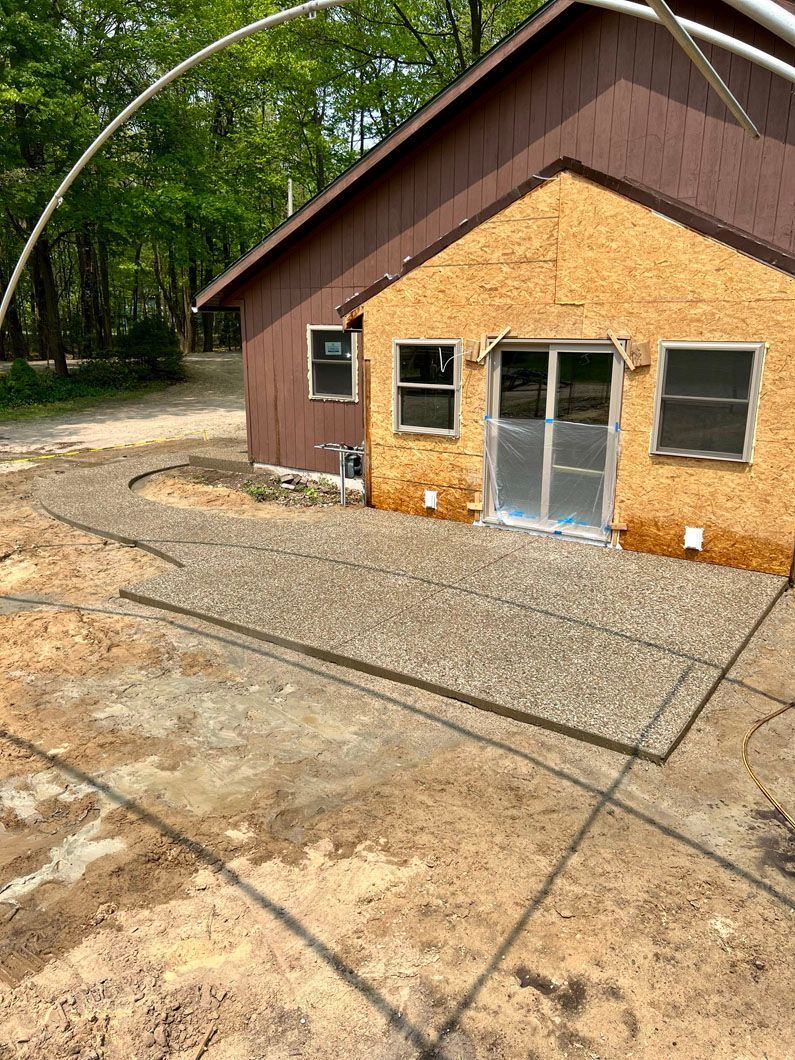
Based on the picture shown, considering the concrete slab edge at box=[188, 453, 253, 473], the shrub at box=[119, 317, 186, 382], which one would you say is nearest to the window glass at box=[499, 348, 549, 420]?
the concrete slab edge at box=[188, 453, 253, 473]

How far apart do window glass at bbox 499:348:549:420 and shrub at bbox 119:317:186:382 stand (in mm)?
23640

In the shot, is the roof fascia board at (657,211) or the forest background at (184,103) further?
the forest background at (184,103)

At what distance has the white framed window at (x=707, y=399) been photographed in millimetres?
7941

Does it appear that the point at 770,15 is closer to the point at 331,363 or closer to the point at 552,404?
the point at 552,404

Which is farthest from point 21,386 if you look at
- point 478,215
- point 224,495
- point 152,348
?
point 478,215

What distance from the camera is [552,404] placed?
30.5 ft

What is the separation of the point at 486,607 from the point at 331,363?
6791mm

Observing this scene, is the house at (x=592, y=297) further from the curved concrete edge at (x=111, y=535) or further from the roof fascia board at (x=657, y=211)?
the curved concrete edge at (x=111, y=535)

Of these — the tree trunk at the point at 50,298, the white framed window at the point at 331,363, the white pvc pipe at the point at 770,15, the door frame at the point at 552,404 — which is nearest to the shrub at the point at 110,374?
the tree trunk at the point at 50,298

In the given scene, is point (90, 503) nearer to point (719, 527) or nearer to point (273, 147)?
point (719, 527)

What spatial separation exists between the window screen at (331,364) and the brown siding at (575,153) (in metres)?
0.20

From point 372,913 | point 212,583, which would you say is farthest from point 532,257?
point 372,913

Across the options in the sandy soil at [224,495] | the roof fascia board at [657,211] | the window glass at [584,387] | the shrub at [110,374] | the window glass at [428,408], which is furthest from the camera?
the shrub at [110,374]

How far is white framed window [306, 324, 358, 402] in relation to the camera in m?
12.4
